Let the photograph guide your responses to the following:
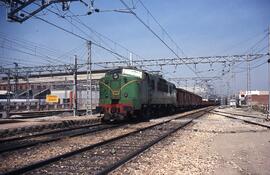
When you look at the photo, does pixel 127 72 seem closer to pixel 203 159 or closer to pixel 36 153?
pixel 36 153

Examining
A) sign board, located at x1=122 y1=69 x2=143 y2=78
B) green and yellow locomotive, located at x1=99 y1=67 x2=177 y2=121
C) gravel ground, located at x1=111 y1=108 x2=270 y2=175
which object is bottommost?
gravel ground, located at x1=111 y1=108 x2=270 y2=175

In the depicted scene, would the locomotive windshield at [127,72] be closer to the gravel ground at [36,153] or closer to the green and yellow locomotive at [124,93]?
the green and yellow locomotive at [124,93]

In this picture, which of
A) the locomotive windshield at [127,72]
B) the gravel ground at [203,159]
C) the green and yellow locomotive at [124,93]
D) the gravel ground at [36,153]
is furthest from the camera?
the locomotive windshield at [127,72]

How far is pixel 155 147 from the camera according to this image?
1334 cm

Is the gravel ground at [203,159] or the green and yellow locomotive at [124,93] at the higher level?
the green and yellow locomotive at [124,93]

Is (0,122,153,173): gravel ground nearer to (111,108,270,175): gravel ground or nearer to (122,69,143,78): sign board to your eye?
(111,108,270,175): gravel ground

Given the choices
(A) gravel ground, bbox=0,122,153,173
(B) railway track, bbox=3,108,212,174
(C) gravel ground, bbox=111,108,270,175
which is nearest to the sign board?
(A) gravel ground, bbox=0,122,153,173

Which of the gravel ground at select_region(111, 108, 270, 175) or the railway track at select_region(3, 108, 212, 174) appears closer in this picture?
the railway track at select_region(3, 108, 212, 174)

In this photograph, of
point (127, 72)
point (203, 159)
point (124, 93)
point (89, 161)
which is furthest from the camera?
point (127, 72)

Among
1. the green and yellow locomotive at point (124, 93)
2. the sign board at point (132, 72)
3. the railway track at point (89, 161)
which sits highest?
the sign board at point (132, 72)

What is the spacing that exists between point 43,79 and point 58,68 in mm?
43409

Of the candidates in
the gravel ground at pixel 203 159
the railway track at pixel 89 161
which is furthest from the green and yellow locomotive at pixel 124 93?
the railway track at pixel 89 161

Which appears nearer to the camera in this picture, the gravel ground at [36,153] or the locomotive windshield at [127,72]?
the gravel ground at [36,153]

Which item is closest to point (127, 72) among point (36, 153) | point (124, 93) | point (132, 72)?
point (132, 72)
